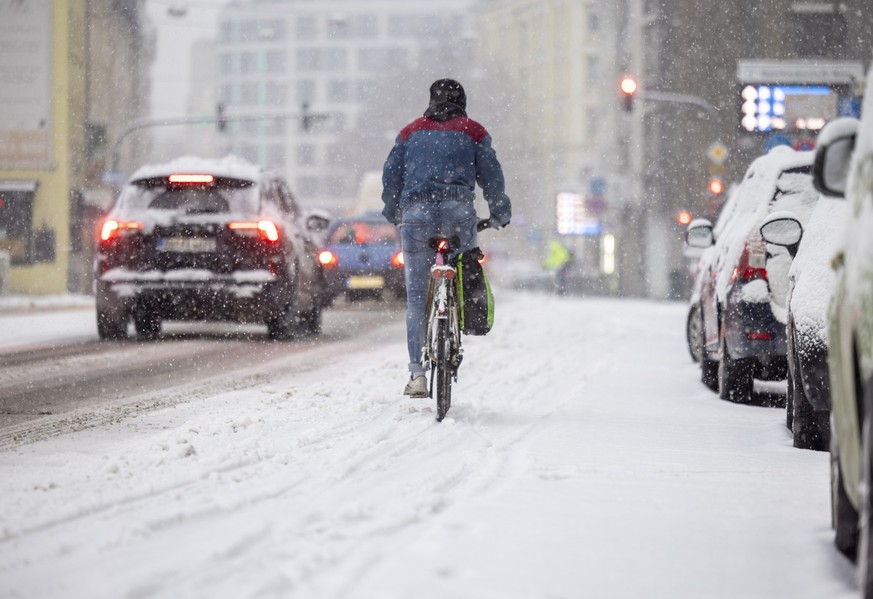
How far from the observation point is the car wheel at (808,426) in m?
7.45

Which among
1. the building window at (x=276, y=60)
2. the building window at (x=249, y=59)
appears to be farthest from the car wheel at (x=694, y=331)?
the building window at (x=249, y=59)

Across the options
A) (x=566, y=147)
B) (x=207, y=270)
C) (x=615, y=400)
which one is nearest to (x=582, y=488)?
(x=615, y=400)

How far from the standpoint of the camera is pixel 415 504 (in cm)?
529

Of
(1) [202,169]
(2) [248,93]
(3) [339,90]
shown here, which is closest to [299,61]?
(3) [339,90]

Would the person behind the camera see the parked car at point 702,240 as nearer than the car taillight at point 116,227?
Yes

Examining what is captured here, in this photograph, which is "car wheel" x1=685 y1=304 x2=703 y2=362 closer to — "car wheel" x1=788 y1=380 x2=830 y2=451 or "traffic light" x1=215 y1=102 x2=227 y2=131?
"car wheel" x1=788 y1=380 x2=830 y2=451

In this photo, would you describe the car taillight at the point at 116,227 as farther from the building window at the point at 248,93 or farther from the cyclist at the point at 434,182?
the building window at the point at 248,93

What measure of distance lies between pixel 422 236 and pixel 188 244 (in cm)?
714

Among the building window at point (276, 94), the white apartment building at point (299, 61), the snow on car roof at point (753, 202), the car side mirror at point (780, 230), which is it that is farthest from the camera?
the building window at point (276, 94)

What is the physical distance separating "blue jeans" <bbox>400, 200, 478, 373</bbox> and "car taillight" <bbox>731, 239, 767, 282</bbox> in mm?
2037

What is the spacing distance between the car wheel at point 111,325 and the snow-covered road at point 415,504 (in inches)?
253

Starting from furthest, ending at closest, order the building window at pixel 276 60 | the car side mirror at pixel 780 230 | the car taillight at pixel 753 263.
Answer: the building window at pixel 276 60 < the car taillight at pixel 753 263 < the car side mirror at pixel 780 230

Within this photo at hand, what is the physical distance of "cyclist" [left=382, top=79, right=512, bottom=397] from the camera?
864 centimetres

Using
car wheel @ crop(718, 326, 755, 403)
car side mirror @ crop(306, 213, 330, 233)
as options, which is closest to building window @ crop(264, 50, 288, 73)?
car side mirror @ crop(306, 213, 330, 233)
